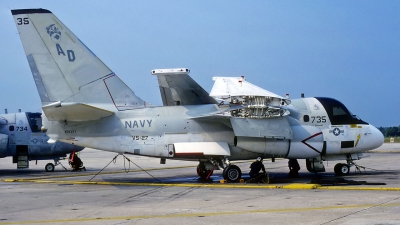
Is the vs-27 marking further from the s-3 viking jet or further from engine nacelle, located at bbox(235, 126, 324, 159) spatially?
engine nacelle, located at bbox(235, 126, 324, 159)

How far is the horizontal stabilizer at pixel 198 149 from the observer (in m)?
19.9

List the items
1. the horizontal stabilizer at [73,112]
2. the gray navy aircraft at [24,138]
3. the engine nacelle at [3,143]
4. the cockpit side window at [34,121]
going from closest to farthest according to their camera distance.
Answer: the horizontal stabilizer at [73,112] < the engine nacelle at [3,143] < the gray navy aircraft at [24,138] < the cockpit side window at [34,121]

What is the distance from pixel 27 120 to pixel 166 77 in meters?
11.8

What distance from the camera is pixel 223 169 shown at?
2022 cm

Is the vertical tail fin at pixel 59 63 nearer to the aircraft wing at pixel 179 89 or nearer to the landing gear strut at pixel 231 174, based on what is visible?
the aircraft wing at pixel 179 89

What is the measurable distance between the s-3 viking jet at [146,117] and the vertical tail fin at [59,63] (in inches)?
1.4

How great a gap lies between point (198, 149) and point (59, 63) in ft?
19.5

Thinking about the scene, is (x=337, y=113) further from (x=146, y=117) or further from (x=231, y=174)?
(x=146, y=117)

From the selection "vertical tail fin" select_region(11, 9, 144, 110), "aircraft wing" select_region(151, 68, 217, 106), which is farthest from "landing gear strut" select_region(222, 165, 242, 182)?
"vertical tail fin" select_region(11, 9, 144, 110)

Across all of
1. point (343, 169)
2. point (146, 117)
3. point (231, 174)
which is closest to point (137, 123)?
point (146, 117)

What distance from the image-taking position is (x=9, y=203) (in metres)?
14.7

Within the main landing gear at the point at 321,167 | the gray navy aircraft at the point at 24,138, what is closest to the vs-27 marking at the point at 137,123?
the main landing gear at the point at 321,167

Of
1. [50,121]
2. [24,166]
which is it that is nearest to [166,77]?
[50,121]

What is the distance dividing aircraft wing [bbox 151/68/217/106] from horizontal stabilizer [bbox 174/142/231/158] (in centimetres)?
179
